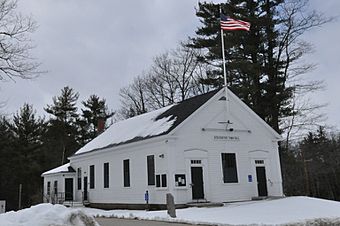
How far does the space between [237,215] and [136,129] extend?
38.9 ft

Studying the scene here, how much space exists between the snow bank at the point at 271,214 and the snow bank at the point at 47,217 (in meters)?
3.50

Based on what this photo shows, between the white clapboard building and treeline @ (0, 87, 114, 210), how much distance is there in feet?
50.3

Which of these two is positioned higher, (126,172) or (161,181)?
(126,172)

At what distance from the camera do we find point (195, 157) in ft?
77.7

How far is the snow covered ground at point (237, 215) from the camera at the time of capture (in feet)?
37.0

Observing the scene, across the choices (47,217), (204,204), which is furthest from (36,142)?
(47,217)

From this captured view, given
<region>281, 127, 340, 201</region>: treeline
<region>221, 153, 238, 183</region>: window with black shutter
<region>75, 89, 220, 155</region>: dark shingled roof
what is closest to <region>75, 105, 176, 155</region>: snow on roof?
<region>75, 89, 220, 155</region>: dark shingled roof

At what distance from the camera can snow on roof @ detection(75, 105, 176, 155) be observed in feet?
81.9

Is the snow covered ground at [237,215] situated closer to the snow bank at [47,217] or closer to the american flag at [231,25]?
the snow bank at [47,217]

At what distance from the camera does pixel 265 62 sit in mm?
36156

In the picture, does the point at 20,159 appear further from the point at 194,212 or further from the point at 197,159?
the point at 194,212

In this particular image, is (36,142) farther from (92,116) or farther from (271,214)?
(271,214)

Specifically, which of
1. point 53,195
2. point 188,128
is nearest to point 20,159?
point 53,195

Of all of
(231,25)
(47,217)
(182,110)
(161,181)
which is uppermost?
(231,25)
